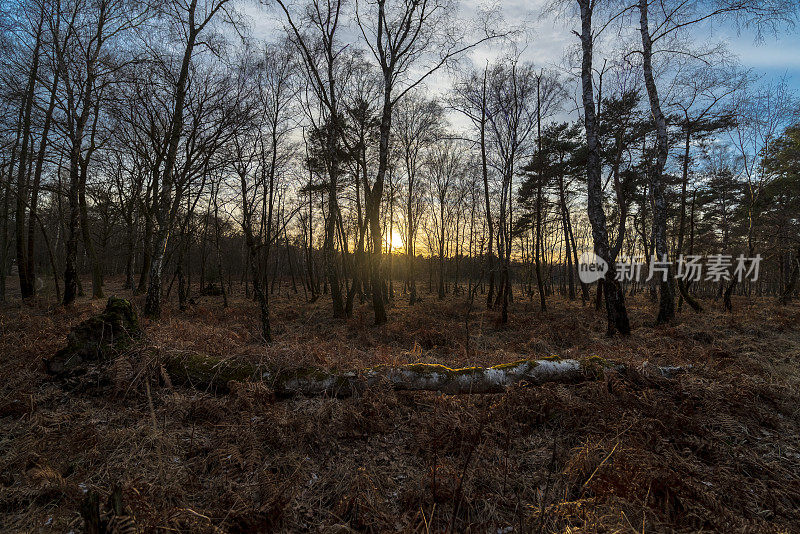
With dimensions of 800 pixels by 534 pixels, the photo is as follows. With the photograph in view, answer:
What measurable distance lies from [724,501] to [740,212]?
27.5 m

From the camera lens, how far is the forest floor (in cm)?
196

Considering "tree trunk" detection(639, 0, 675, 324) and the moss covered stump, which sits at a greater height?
"tree trunk" detection(639, 0, 675, 324)

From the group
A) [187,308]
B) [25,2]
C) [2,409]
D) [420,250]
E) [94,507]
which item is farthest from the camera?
[420,250]

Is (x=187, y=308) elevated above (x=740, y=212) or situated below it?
below

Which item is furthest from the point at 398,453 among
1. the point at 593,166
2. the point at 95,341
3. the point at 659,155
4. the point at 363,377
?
the point at 659,155

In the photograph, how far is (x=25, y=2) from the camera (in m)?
9.58

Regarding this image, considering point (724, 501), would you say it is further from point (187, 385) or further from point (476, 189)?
point (476, 189)

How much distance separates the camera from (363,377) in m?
3.65

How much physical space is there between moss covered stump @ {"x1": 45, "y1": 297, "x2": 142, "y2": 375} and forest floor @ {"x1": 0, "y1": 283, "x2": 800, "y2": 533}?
0.72ft

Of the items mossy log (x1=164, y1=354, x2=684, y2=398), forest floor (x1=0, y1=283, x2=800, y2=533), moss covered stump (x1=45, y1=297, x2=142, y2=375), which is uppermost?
moss covered stump (x1=45, y1=297, x2=142, y2=375)

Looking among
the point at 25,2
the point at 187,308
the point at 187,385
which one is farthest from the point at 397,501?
the point at 25,2

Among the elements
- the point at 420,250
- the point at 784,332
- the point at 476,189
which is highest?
the point at 476,189

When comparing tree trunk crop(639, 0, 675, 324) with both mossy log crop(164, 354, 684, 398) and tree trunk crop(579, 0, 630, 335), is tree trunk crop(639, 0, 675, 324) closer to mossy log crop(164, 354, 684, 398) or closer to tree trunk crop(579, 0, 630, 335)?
tree trunk crop(579, 0, 630, 335)

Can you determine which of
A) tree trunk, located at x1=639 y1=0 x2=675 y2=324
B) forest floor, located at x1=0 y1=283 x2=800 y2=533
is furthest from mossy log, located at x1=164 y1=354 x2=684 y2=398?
tree trunk, located at x1=639 y1=0 x2=675 y2=324
